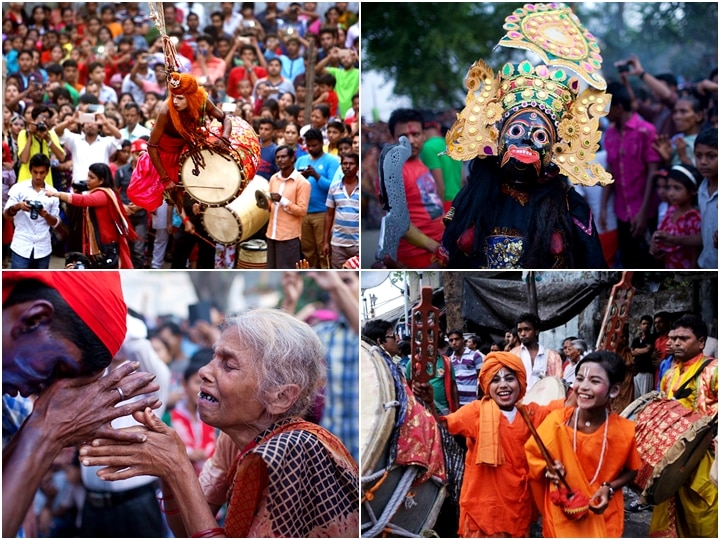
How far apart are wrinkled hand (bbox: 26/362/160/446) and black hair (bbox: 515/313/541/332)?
7.19 ft

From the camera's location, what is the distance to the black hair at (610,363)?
20.7 ft

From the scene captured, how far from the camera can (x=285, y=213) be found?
23.4 feet

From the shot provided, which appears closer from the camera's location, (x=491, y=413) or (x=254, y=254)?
(x=491, y=413)

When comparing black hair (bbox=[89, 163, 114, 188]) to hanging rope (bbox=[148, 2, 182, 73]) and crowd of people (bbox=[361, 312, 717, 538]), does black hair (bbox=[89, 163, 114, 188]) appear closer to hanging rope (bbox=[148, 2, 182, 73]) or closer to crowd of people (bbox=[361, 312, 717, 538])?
hanging rope (bbox=[148, 2, 182, 73])

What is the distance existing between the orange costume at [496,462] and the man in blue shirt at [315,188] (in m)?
1.43

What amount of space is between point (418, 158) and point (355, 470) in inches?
118

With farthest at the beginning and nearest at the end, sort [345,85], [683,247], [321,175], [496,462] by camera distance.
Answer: [345,85], [683,247], [321,175], [496,462]

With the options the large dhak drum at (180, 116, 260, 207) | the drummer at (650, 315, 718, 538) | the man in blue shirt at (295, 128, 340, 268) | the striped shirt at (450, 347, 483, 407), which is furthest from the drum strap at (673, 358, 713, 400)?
the large dhak drum at (180, 116, 260, 207)

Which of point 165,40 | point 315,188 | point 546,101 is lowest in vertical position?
point 315,188

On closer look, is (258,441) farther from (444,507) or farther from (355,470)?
(444,507)

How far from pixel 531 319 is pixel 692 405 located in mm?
1019

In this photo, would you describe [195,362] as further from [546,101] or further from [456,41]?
[456,41]

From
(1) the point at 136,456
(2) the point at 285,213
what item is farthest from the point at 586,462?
(1) the point at 136,456

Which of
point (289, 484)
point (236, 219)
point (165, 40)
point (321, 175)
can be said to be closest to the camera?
point (289, 484)
